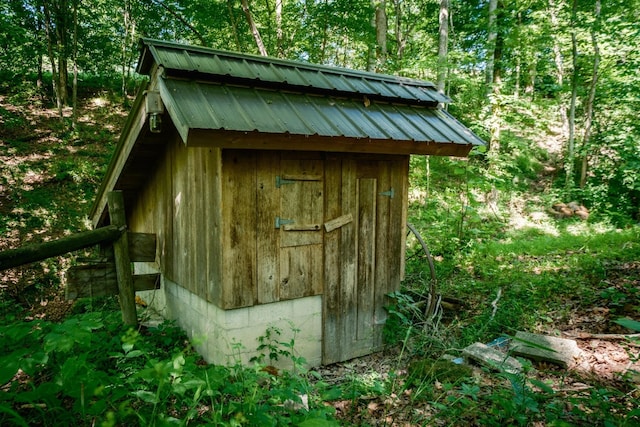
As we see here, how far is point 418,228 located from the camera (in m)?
10.5

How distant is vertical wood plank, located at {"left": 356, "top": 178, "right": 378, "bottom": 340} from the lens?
4.91 meters

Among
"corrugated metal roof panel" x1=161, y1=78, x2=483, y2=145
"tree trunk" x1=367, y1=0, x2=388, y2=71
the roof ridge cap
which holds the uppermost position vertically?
"tree trunk" x1=367, y1=0, x2=388, y2=71

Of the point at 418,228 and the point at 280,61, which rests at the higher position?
the point at 280,61

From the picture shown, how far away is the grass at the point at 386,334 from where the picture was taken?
2.26 metres

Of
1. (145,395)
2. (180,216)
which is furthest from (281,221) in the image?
(145,395)

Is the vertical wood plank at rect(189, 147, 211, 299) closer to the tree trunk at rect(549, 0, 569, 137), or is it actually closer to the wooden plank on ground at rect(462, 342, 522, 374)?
the wooden plank on ground at rect(462, 342, 522, 374)

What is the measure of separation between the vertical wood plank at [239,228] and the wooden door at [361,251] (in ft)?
3.18

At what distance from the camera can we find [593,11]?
13.1 metres

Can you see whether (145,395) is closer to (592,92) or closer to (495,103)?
(495,103)

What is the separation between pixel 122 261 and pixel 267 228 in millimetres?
1844

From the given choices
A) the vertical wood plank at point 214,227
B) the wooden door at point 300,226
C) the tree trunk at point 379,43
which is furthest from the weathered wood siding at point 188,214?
the tree trunk at point 379,43

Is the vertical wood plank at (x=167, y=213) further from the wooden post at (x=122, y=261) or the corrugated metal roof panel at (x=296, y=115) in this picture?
the corrugated metal roof panel at (x=296, y=115)

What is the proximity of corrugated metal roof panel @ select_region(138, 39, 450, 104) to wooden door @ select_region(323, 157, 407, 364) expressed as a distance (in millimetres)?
920

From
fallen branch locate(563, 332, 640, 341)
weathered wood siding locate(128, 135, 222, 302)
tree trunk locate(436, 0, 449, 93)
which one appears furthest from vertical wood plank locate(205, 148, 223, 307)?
tree trunk locate(436, 0, 449, 93)
